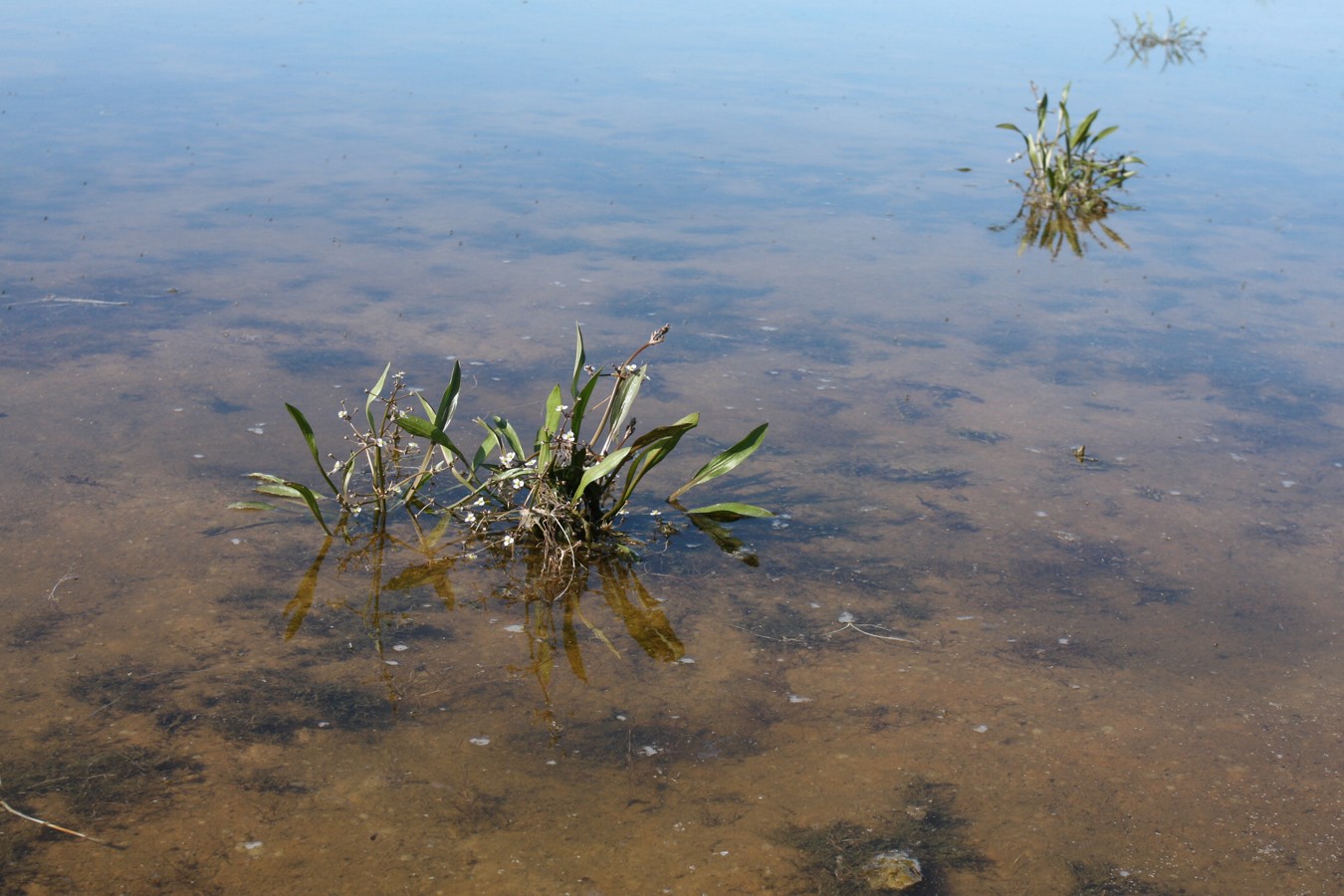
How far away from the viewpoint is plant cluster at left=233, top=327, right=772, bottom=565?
4.31 m

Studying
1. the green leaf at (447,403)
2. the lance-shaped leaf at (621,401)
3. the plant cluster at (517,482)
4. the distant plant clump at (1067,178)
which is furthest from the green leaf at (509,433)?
the distant plant clump at (1067,178)

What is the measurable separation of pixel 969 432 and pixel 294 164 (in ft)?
21.5

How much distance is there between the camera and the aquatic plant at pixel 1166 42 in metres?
19.5

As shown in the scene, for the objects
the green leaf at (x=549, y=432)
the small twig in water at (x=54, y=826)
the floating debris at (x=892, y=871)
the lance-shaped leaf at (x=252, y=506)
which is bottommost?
the floating debris at (x=892, y=871)

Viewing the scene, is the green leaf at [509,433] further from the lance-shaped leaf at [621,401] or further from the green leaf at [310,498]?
the green leaf at [310,498]

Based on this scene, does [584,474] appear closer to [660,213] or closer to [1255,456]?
[1255,456]

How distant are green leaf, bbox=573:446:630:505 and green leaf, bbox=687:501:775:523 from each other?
1.57ft

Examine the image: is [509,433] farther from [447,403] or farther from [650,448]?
[650,448]

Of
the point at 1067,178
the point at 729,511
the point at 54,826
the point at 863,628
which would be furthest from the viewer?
the point at 1067,178

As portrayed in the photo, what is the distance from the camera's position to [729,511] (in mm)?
4648

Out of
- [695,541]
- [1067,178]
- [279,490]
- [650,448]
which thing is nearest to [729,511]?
[695,541]

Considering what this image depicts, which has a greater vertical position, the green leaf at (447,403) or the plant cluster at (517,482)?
the green leaf at (447,403)

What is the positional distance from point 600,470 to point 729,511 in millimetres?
651

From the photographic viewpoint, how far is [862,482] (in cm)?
509
